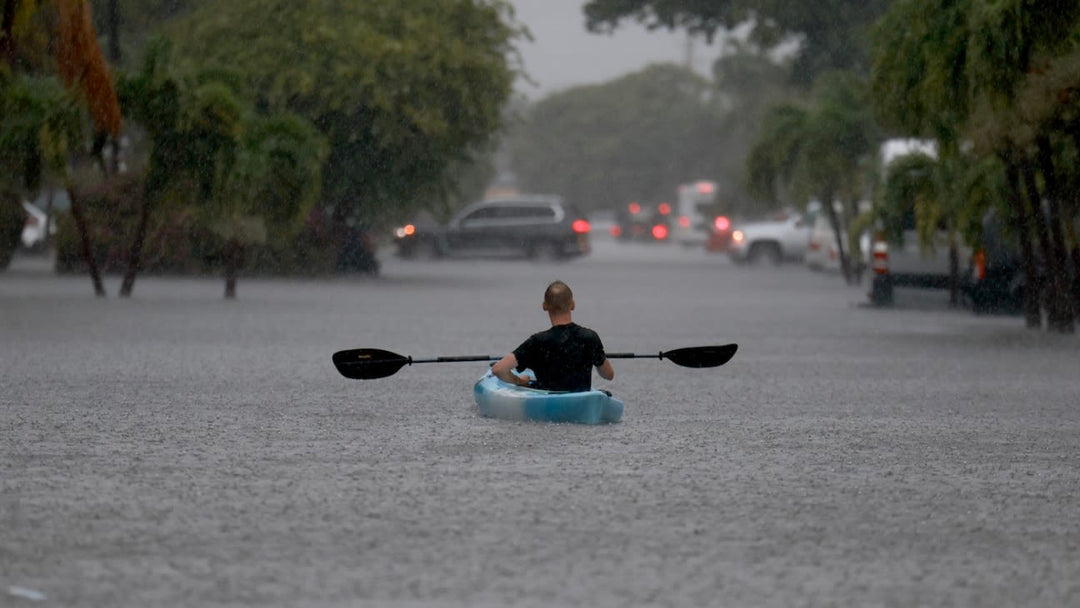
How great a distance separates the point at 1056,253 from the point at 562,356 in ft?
40.1

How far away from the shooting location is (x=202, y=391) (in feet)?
48.1

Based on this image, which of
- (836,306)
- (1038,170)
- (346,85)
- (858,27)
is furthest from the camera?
(858,27)

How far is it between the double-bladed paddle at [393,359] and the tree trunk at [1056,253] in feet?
27.3

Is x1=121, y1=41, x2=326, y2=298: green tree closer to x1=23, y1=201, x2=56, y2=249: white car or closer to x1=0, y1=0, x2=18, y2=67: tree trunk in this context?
x1=0, y1=0, x2=18, y2=67: tree trunk

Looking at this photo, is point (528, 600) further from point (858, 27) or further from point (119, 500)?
point (858, 27)

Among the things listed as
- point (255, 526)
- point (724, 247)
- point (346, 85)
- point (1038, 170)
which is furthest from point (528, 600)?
point (724, 247)

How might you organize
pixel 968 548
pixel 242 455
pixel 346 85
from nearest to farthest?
pixel 968 548
pixel 242 455
pixel 346 85

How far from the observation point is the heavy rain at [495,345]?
24.5 feet

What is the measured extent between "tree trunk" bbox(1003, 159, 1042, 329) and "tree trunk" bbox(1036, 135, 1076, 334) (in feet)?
0.96

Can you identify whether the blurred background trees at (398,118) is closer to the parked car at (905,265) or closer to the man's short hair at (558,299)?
the parked car at (905,265)

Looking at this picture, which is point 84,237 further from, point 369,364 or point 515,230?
point 515,230

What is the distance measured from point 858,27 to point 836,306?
1531 cm

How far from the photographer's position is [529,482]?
9430 mm

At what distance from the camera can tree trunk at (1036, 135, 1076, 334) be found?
70.3ft
